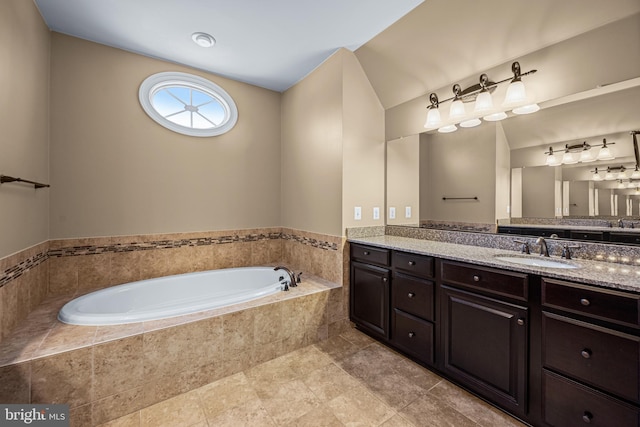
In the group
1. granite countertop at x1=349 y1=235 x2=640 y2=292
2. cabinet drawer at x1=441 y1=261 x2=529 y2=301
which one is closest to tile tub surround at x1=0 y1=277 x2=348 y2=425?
granite countertop at x1=349 y1=235 x2=640 y2=292

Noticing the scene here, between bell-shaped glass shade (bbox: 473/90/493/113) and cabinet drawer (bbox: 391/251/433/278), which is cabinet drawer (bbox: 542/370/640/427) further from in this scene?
bell-shaped glass shade (bbox: 473/90/493/113)

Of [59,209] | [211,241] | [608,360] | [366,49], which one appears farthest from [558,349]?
[59,209]

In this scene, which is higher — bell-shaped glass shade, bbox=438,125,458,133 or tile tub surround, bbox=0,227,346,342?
bell-shaped glass shade, bbox=438,125,458,133

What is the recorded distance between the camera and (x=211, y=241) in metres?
2.95

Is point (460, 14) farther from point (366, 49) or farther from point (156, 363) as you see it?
point (156, 363)

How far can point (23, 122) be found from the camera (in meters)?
1.79

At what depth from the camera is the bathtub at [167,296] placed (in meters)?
1.76

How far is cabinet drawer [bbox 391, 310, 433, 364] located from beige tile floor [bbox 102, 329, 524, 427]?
120mm

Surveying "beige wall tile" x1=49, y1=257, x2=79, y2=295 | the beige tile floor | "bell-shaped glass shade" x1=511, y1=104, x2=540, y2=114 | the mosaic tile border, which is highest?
"bell-shaped glass shade" x1=511, y1=104, x2=540, y2=114

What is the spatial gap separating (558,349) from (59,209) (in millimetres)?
3578

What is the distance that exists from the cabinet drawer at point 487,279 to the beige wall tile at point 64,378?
Answer: 2.18 meters

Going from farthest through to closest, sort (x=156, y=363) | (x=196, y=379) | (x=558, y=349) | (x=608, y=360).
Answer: (x=196, y=379), (x=156, y=363), (x=558, y=349), (x=608, y=360)

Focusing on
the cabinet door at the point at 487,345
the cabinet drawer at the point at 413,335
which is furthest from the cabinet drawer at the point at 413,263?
A: the cabinet drawer at the point at 413,335

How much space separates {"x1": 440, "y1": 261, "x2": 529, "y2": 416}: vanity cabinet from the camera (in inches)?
56.1
